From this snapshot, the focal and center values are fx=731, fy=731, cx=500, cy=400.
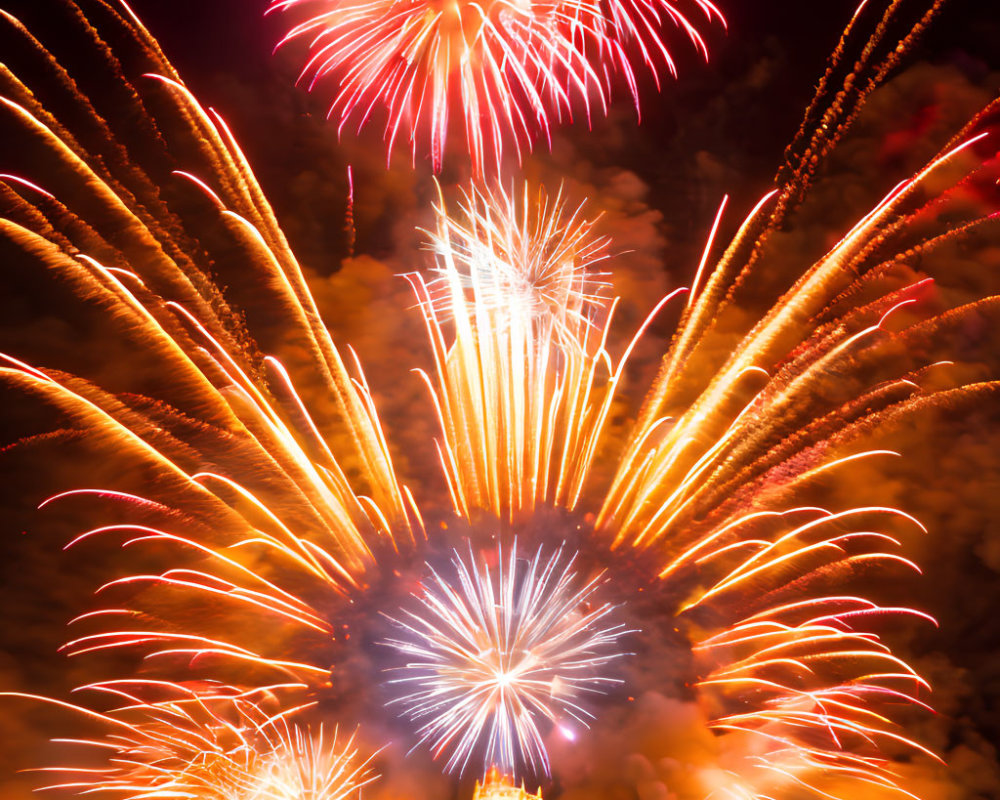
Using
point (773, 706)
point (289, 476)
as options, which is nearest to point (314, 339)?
point (289, 476)

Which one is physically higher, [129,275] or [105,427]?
[129,275]

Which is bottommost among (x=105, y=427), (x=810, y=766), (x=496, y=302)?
(x=810, y=766)

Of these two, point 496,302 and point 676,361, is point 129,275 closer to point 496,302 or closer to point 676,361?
point 496,302

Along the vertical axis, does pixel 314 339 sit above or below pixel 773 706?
above

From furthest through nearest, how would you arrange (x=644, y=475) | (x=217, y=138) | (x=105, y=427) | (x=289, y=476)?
1. (x=644, y=475)
2. (x=289, y=476)
3. (x=217, y=138)
4. (x=105, y=427)

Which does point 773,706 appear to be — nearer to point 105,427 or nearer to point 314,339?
point 314,339

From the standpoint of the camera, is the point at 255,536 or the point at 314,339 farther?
the point at 314,339


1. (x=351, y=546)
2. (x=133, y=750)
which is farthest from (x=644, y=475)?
(x=133, y=750)

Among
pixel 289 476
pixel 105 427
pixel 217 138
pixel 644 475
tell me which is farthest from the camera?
pixel 644 475

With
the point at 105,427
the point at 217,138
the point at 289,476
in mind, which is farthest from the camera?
the point at 289,476
